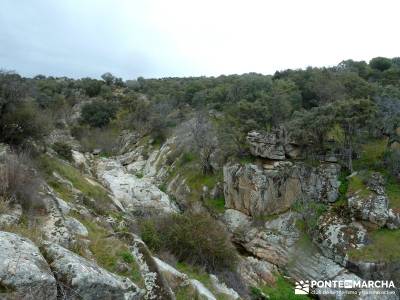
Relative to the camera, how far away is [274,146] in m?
26.2

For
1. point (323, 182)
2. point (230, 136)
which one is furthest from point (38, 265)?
point (230, 136)

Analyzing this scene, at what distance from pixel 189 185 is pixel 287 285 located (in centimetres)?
1370

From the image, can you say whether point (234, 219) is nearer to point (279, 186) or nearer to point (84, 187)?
point (279, 186)

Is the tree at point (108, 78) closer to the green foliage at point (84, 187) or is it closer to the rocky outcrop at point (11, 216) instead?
the green foliage at point (84, 187)

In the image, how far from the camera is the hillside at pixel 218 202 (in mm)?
8281

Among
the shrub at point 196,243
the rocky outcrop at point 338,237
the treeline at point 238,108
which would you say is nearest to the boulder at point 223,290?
the shrub at point 196,243

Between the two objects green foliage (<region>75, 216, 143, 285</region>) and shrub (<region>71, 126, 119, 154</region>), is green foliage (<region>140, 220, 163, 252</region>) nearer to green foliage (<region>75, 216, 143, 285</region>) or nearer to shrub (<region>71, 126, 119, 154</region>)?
green foliage (<region>75, 216, 143, 285</region>)

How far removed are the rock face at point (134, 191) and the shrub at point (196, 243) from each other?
184 inches

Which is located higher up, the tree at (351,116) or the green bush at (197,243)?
the tree at (351,116)

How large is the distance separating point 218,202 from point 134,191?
23.6 ft

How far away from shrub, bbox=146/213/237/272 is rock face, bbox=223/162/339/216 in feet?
29.4

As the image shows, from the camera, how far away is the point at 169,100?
52594 mm

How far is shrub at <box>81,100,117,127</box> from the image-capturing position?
5228cm

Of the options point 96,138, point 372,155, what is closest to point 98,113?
point 96,138
